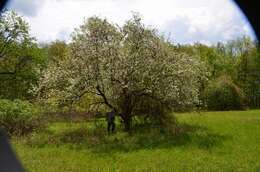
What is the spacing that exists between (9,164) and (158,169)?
681 centimetres

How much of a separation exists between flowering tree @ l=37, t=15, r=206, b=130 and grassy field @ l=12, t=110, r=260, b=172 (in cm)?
176

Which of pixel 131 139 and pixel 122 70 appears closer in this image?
pixel 131 139

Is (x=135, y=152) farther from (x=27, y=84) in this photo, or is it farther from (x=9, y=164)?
(x=27, y=84)

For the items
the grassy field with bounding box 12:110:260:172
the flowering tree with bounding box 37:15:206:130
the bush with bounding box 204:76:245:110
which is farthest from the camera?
the bush with bounding box 204:76:245:110

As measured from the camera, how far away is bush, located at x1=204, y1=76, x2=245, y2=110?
2307 inches

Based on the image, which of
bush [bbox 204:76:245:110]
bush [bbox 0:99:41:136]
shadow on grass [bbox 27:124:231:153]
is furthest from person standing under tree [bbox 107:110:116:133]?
bush [bbox 204:76:245:110]

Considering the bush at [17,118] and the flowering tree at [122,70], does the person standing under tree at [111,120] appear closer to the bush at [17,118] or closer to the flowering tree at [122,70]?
the flowering tree at [122,70]

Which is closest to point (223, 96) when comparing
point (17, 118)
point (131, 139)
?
point (17, 118)

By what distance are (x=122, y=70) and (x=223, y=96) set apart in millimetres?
37760

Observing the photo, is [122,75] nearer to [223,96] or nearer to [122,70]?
[122,70]

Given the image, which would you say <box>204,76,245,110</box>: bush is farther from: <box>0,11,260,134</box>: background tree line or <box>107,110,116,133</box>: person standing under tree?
<box>107,110,116,133</box>: person standing under tree

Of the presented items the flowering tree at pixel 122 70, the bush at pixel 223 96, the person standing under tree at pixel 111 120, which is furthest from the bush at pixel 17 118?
the bush at pixel 223 96

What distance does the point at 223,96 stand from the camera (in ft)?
192

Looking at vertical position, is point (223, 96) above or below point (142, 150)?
above
